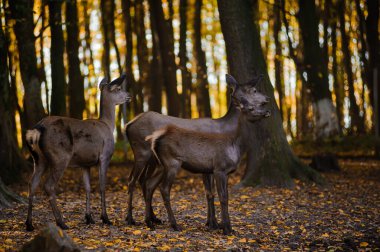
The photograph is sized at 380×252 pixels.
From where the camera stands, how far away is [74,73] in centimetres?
2075

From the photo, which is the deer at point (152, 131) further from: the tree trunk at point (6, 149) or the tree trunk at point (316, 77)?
the tree trunk at point (316, 77)

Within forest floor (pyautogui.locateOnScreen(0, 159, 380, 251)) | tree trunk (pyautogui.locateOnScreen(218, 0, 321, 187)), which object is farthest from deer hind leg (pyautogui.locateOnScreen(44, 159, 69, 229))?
tree trunk (pyautogui.locateOnScreen(218, 0, 321, 187))

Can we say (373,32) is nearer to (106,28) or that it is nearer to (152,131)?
(106,28)

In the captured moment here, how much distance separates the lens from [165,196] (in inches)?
378

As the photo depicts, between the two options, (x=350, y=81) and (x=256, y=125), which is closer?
(x=256, y=125)

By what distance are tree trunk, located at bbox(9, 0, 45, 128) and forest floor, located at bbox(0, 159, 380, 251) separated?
2253mm

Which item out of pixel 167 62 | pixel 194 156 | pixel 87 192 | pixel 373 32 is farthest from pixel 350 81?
pixel 87 192

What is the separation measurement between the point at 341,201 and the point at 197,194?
3.22 m

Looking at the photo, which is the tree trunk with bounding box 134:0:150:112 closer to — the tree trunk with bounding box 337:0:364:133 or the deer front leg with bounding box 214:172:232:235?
the tree trunk with bounding box 337:0:364:133

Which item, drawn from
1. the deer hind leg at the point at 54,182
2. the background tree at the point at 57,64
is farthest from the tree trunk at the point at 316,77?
the deer hind leg at the point at 54,182

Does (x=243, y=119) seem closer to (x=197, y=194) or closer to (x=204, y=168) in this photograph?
(x=204, y=168)

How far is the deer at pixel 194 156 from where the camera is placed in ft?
31.3

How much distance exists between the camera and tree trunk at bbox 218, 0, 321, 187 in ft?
50.5

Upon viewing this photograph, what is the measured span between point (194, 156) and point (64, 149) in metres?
1.95
